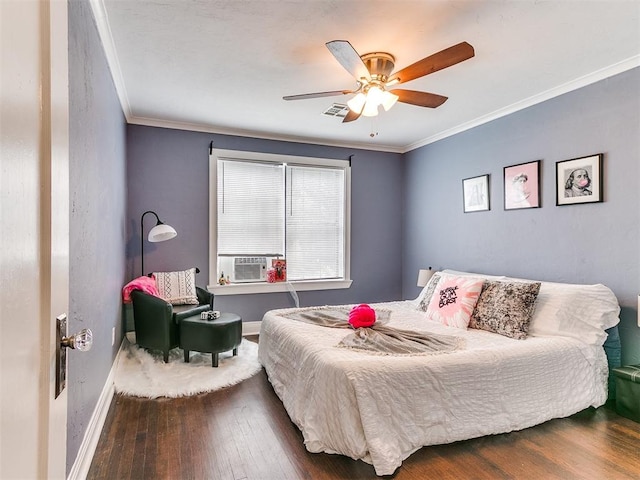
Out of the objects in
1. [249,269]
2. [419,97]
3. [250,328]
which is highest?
[419,97]

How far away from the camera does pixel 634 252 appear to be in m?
2.81

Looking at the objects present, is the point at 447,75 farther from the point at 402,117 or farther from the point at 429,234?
the point at 429,234

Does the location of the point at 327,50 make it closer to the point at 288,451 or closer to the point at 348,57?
the point at 348,57

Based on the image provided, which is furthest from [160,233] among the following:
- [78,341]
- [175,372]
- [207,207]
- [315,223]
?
[78,341]

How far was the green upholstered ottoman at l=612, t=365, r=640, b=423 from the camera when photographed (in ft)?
8.32

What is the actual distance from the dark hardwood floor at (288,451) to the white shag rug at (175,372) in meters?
0.25

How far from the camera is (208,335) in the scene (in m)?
3.42

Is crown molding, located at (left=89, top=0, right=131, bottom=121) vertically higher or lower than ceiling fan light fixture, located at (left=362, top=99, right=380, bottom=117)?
higher

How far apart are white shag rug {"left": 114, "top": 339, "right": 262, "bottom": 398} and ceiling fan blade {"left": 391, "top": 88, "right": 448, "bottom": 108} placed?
8.66 ft

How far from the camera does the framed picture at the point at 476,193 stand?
4129 millimetres

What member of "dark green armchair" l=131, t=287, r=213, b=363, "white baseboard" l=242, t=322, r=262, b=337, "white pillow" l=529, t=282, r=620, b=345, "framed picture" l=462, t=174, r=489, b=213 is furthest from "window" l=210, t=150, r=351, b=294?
"white pillow" l=529, t=282, r=620, b=345

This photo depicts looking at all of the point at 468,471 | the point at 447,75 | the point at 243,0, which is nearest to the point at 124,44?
the point at 243,0

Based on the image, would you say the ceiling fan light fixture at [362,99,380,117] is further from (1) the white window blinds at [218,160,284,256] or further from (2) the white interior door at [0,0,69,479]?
(1) the white window blinds at [218,160,284,256]

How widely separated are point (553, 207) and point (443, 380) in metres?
2.16
